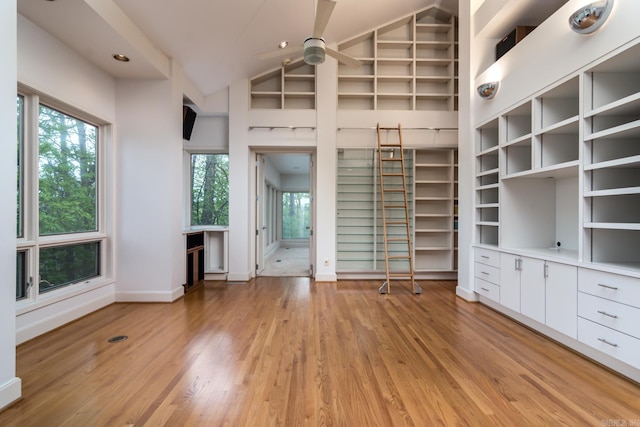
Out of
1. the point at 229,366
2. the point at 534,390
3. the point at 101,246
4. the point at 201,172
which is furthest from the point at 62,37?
the point at 534,390

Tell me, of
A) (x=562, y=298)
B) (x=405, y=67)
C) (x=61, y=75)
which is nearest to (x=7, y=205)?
(x=61, y=75)

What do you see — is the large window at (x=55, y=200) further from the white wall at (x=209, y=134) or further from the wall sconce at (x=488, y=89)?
the wall sconce at (x=488, y=89)

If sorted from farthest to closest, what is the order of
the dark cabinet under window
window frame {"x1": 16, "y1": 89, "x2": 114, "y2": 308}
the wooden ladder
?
the wooden ladder → the dark cabinet under window → window frame {"x1": 16, "y1": 89, "x2": 114, "y2": 308}

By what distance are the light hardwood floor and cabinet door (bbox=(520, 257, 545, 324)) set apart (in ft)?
0.72

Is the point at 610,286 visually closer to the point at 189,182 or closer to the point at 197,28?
the point at 197,28

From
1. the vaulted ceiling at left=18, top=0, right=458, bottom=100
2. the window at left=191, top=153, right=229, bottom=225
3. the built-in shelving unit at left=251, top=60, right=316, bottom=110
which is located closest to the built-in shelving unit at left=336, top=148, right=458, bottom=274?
the built-in shelving unit at left=251, top=60, right=316, bottom=110

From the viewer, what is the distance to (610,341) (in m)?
2.09

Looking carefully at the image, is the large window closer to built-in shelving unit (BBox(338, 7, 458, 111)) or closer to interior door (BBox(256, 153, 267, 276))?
interior door (BBox(256, 153, 267, 276))

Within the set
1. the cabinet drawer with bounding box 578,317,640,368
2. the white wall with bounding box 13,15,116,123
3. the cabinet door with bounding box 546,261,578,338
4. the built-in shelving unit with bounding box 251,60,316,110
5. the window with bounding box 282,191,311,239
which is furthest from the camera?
the window with bounding box 282,191,311,239

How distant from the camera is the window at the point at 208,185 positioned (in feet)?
17.4

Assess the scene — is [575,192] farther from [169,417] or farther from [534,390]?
[169,417]

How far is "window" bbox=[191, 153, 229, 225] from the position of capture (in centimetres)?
531

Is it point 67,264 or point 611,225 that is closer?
point 611,225

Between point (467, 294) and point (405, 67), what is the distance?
395 centimetres
